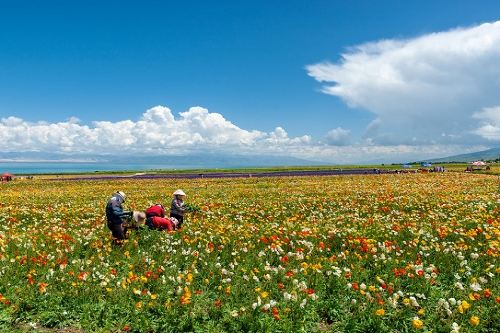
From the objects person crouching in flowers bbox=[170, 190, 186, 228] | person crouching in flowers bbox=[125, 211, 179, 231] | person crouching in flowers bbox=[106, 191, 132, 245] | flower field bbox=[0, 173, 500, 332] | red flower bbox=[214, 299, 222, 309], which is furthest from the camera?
person crouching in flowers bbox=[170, 190, 186, 228]

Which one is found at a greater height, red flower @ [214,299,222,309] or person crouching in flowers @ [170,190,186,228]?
person crouching in flowers @ [170,190,186,228]

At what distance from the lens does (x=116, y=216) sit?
1238 centimetres

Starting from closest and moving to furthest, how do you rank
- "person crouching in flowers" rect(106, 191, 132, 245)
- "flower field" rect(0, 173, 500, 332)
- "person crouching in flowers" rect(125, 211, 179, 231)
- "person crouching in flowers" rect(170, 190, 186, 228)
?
"flower field" rect(0, 173, 500, 332), "person crouching in flowers" rect(106, 191, 132, 245), "person crouching in flowers" rect(125, 211, 179, 231), "person crouching in flowers" rect(170, 190, 186, 228)

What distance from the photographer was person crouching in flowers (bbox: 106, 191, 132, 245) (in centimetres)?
1236

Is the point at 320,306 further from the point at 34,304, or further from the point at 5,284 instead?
the point at 5,284

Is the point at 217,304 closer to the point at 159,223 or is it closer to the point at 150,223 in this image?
the point at 159,223

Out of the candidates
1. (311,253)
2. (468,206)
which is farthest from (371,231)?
(468,206)

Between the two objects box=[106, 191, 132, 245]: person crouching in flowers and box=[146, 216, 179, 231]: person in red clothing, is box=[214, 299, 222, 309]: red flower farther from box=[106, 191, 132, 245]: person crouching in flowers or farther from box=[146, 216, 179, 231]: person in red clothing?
box=[146, 216, 179, 231]: person in red clothing

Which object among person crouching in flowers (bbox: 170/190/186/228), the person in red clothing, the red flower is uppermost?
person crouching in flowers (bbox: 170/190/186/228)

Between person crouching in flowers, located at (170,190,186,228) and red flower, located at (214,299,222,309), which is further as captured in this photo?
person crouching in flowers, located at (170,190,186,228)

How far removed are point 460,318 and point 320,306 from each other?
243cm

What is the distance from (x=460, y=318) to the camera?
662 cm

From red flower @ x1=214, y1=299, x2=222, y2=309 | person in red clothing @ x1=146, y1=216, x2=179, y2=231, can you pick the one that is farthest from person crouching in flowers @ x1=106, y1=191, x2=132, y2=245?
red flower @ x1=214, y1=299, x2=222, y2=309

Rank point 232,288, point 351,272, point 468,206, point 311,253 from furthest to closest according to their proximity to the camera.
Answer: point 468,206, point 311,253, point 351,272, point 232,288
